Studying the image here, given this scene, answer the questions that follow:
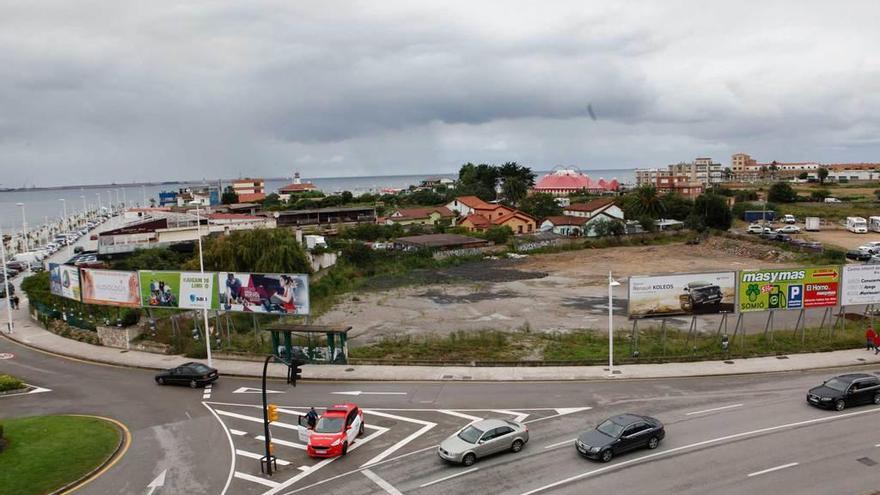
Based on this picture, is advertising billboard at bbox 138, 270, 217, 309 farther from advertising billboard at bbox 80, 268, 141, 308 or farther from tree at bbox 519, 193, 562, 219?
tree at bbox 519, 193, 562, 219

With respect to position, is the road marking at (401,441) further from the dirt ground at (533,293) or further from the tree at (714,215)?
the tree at (714,215)

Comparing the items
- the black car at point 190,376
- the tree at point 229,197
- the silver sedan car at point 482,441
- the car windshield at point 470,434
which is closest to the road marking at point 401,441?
the silver sedan car at point 482,441

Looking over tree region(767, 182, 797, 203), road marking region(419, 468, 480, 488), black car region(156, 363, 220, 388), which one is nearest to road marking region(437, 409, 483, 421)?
road marking region(419, 468, 480, 488)

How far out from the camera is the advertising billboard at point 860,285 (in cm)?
3419

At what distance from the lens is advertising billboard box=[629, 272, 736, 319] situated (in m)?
33.1

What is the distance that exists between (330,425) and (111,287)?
25.8 m

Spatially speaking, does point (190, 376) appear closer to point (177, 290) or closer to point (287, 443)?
point (177, 290)

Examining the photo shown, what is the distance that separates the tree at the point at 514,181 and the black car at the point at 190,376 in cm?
11170

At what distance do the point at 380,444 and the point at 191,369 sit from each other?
13586 mm

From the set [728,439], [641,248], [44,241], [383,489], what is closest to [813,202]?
[641,248]

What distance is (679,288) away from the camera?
33.1 metres

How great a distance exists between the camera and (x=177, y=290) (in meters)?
36.9

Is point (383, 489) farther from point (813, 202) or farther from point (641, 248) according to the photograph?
point (813, 202)

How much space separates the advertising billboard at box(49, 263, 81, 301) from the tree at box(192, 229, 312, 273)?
11.3 meters
